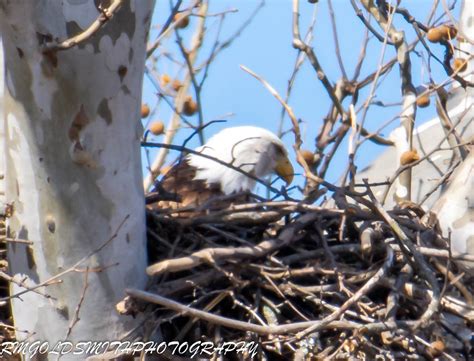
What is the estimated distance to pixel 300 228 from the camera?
13.0 feet

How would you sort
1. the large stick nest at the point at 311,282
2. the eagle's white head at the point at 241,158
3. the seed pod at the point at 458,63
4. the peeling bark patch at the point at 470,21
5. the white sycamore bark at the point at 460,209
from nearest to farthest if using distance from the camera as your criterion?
the large stick nest at the point at 311,282 < the white sycamore bark at the point at 460,209 < the seed pod at the point at 458,63 < the peeling bark patch at the point at 470,21 < the eagle's white head at the point at 241,158

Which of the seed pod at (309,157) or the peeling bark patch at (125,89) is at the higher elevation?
the peeling bark patch at (125,89)

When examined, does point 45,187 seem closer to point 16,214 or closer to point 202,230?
point 16,214

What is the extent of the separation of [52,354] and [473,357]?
5.06ft

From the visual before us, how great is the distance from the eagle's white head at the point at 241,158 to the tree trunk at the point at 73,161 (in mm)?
2178

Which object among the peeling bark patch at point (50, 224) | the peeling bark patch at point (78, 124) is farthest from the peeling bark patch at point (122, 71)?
the peeling bark patch at point (50, 224)

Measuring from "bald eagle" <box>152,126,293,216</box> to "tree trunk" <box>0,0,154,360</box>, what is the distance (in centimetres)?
140

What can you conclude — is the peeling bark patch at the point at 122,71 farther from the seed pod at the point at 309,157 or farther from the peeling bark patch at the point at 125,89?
the seed pod at the point at 309,157

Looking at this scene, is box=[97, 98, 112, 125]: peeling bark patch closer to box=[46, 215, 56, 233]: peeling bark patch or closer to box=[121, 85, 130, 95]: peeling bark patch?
box=[121, 85, 130, 95]: peeling bark patch

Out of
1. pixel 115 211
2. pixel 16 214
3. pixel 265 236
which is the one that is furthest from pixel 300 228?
pixel 16 214

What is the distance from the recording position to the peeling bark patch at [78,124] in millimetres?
3273

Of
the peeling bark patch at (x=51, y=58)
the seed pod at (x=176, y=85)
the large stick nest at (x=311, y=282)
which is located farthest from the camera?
the seed pod at (x=176, y=85)

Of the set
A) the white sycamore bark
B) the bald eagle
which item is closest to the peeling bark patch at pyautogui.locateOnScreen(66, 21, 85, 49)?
the white sycamore bark

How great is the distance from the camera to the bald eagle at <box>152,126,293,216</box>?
551 cm
